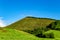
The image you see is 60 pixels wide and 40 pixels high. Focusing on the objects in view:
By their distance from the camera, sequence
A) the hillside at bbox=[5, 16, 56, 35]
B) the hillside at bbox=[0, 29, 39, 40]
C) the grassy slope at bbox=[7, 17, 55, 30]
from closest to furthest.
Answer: the hillside at bbox=[0, 29, 39, 40]
the hillside at bbox=[5, 16, 56, 35]
the grassy slope at bbox=[7, 17, 55, 30]

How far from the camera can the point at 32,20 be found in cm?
8062

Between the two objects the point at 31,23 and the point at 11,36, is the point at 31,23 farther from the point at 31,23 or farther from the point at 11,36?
the point at 11,36

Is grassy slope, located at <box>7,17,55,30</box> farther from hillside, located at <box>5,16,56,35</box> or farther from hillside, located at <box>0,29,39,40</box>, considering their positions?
hillside, located at <box>0,29,39,40</box>

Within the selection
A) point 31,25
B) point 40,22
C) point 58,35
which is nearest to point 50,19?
point 40,22

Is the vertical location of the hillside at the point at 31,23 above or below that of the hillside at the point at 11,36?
above

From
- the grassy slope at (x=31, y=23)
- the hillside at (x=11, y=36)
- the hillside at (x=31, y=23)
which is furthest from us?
the grassy slope at (x=31, y=23)

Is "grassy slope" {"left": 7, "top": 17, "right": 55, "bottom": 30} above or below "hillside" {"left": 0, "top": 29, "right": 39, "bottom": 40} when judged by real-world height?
above

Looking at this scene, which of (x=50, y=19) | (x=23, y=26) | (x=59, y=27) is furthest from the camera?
(x=50, y=19)

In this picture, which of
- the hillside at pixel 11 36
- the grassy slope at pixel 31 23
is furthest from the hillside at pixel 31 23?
the hillside at pixel 11 36

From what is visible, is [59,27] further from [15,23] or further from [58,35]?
[15,23]

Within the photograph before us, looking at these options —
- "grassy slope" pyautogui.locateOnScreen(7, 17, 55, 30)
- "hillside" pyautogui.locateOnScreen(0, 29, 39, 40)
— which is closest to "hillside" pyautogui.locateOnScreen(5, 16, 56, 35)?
"grassy slope" pyautogui.locateOnScreen(7, 17, 55, 30)

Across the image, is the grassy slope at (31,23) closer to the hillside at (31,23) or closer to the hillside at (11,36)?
the hillside at (31,23)

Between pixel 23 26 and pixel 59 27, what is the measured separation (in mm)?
17771

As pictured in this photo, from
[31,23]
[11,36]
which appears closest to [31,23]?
[31,23]
